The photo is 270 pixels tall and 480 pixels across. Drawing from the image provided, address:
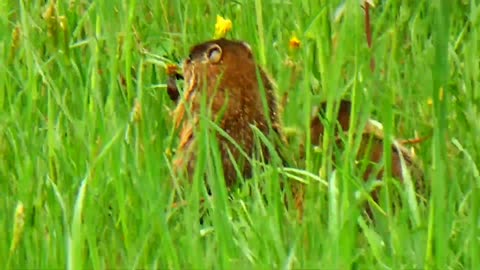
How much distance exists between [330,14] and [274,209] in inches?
51.8

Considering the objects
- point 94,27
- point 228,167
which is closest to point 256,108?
point 228,167

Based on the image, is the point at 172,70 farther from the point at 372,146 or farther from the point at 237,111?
the point at 372,146

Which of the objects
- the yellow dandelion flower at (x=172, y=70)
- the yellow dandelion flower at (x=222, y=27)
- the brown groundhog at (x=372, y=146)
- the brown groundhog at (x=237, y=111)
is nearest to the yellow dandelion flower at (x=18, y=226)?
the brown groundhog at (x=237, y=111)

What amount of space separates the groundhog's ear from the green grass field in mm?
202

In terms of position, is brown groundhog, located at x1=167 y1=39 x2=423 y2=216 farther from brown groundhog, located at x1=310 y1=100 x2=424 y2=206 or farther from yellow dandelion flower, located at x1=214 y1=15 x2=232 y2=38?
yellow dandelion flower, located at x1=214 y1=15 x2=232 y2=38

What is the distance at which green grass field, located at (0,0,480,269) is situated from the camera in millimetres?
3129

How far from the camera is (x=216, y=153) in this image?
3322 millimetres

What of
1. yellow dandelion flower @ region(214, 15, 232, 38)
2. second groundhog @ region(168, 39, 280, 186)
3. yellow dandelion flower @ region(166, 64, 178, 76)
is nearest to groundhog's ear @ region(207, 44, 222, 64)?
second groundhog @ region(168, 39, 280, 186)

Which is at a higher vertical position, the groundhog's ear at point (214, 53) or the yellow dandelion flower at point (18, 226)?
the groundhog's ear at point (214, 53)

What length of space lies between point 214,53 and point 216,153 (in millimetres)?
787

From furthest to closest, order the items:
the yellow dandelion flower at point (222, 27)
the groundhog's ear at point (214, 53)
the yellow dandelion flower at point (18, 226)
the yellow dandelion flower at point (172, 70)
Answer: the yellow dandelion flower at point (222, 27), the yellow dandelion flower at point (172, 70), the groundhog's ear at point (214, 53), the yellow dandelion flower at point (18, 226)

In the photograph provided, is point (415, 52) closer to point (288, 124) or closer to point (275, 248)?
point (288, 124)

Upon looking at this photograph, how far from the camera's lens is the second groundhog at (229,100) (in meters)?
3.94

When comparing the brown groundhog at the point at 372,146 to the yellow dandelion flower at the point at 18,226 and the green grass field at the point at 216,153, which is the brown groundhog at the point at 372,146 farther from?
the yellow dandelion flower at the point at 18,226
